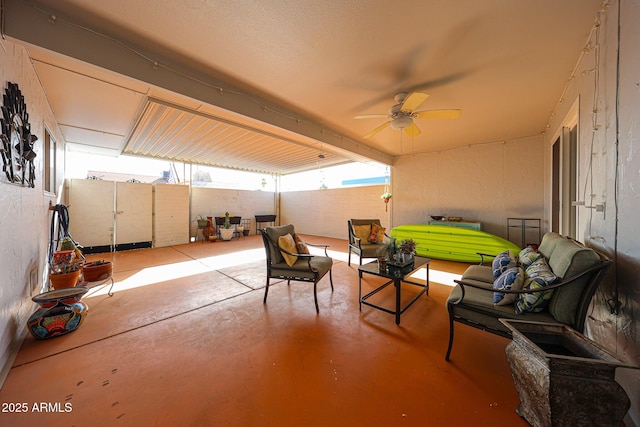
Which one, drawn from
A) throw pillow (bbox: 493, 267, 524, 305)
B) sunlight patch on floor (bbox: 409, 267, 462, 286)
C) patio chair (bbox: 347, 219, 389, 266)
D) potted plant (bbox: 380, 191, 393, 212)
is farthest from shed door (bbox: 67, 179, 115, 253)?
throw pillow (bbox: 493, 267, 524, 305)

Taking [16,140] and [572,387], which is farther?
[16,140]

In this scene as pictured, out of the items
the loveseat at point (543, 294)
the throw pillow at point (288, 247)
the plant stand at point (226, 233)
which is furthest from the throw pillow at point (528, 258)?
the plant stand at point (226, 233)

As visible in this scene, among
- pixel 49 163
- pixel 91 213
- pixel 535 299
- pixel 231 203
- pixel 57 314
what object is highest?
pixel 49 163

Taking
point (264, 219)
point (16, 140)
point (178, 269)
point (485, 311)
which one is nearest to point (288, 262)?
point (485, 311)

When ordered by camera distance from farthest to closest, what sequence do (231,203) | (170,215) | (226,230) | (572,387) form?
(231,203), (226,230), (170,215), (572,387)

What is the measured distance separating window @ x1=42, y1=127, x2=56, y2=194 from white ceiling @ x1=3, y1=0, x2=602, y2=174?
1.38ft

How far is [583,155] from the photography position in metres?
1.95

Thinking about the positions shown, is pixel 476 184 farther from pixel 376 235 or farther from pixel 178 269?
pixel 178 269

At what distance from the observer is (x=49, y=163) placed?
10.7ft

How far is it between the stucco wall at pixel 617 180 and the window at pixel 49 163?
5.70 metres

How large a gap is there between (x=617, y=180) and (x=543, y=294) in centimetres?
86

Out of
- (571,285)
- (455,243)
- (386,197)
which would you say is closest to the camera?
(571,285)

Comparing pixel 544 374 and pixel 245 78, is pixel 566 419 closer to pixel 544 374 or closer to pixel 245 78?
pixel 544 374

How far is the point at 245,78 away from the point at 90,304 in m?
3.20
